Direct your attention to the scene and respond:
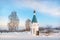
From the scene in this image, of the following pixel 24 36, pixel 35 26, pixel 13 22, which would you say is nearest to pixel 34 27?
pixel 35 26

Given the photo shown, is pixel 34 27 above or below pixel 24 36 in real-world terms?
above

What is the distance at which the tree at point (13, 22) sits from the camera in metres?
3.05

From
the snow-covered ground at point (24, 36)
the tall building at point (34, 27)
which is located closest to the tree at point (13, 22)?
the snow-covered ground at point (24, 36)

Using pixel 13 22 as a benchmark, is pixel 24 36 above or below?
below

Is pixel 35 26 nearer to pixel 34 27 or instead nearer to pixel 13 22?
pixel 34 27

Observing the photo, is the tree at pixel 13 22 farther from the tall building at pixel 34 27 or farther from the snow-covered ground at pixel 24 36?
the tall building at pixel 34 27

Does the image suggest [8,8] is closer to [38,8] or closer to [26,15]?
[26,15]

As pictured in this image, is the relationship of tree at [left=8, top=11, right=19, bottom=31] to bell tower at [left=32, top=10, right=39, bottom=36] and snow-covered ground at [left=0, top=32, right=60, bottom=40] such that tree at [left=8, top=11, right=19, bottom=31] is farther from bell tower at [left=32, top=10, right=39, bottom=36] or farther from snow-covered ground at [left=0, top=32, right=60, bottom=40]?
bell tower at [left=32, top=10, right=39, bottom=36]

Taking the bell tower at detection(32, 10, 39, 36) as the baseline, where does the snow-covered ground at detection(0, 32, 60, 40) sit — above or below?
below

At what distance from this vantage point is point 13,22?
3.09 metres

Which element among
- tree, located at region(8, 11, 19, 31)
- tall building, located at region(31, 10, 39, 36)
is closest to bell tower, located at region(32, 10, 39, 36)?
tall building, located at region(31, 10, 39, 36)

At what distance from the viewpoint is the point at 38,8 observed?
3084 mm

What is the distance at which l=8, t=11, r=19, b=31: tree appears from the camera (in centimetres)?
305

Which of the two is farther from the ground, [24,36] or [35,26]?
[35,26]
